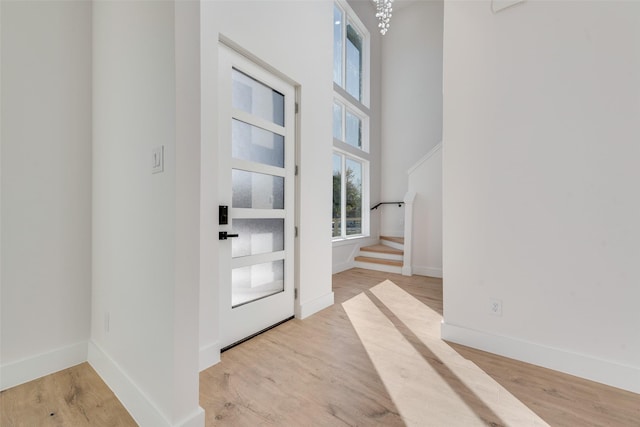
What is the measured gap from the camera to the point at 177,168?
114 centimetres

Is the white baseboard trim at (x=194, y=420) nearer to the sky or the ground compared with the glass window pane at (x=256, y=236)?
nearer to the ground

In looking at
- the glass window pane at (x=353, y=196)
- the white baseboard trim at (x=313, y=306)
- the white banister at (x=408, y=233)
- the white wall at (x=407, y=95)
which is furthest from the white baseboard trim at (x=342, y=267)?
the white baseboard trim at (x=313, y=306)

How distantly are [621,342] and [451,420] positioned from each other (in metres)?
1.25

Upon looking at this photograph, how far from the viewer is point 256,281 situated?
2.31 m

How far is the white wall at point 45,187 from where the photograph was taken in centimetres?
160

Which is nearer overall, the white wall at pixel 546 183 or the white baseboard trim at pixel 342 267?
the white wall at pixel 546 183

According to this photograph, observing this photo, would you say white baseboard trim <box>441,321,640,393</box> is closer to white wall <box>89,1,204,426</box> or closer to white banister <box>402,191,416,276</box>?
white wall <box>89,1,204,426</box>

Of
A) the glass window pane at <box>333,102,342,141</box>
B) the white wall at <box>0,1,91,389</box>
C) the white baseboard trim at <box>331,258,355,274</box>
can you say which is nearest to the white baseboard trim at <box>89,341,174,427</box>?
the white wall at <box>0,1,91,389</box>

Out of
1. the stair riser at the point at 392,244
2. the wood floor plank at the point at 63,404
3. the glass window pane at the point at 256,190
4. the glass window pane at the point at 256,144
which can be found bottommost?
the wood floor plank at the point at 63,404

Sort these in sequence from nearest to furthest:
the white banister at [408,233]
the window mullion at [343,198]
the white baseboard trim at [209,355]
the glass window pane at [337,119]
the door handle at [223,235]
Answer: the white baseboard trim at [209,355]
the door handle at [223,235]
the white banister at [408,233]
the glass window pane at [337,119]
the window mullion at [343,198]

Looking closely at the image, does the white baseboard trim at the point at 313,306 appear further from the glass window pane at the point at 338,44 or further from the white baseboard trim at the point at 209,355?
the glass window pane at the point at 338,44

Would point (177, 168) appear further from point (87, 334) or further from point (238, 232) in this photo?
point (87, 334)

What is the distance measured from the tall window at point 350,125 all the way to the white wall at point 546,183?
284 cm

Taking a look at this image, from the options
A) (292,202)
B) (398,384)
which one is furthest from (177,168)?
(398,384)
